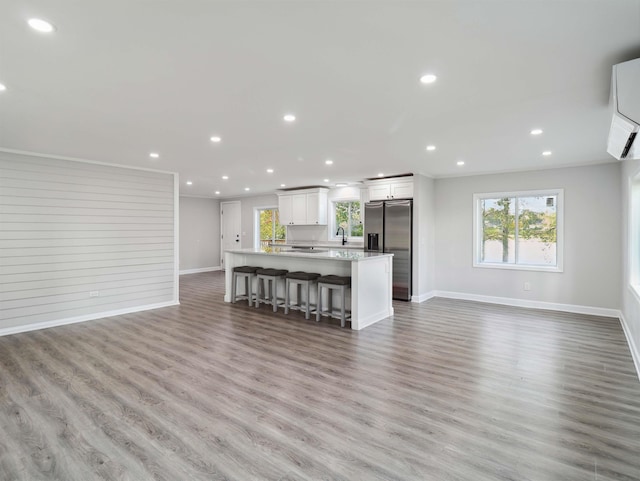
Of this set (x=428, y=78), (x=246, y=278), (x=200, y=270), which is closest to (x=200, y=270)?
(x=200, y=270)

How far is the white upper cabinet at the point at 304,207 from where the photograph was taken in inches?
337

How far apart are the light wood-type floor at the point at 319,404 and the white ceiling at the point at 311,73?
243 cm

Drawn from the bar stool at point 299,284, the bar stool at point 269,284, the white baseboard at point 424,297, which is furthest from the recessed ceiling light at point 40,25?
the white baseboard at point 424,297

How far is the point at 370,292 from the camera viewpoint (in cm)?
510

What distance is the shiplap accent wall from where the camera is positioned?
15.3 ft

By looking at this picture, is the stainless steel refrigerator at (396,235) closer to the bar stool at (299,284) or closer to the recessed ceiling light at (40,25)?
the bar stool at (299,284)

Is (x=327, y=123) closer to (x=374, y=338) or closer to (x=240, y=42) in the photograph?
(x=240, y=42)

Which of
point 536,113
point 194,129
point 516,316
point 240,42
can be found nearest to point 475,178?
point 516,316

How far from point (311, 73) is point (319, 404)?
2.45m

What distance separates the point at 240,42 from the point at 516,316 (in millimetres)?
5467

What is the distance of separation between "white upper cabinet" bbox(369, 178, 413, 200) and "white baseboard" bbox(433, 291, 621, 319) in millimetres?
2151

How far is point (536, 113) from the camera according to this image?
3.22 m

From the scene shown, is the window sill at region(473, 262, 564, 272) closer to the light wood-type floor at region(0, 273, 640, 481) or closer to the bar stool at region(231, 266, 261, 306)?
the light wood-type floor at region(0, 273, 640, 481)

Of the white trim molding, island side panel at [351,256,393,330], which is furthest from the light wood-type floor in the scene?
the white trim molding
